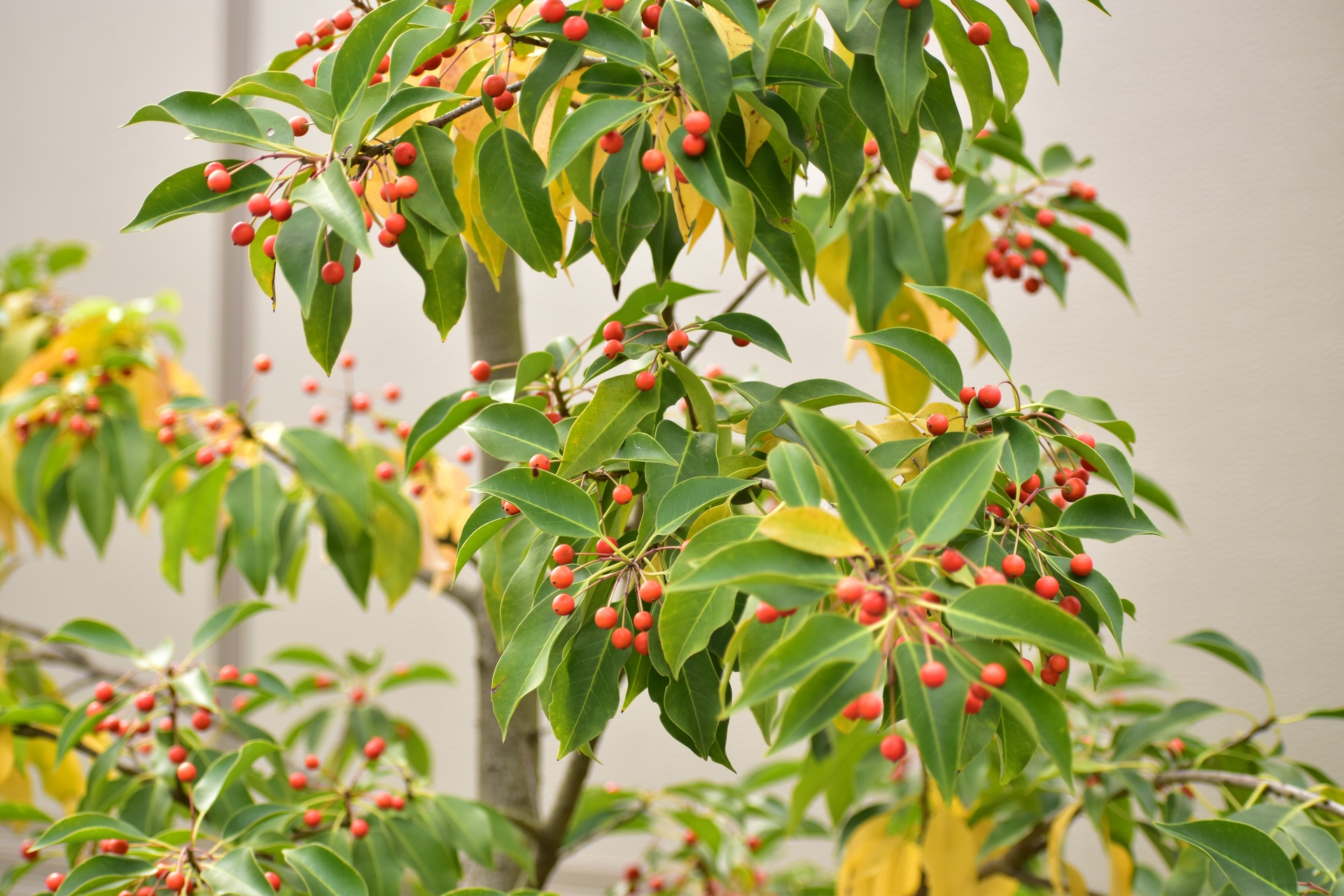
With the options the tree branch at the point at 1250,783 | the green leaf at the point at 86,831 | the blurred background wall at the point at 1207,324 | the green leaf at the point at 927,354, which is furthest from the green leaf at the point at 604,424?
the blurred background wall at the point at 1207,324

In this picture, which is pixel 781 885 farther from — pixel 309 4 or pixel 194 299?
pixel 309 4

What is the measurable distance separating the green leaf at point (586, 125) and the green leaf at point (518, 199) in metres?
0.06

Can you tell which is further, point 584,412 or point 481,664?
point 481,664

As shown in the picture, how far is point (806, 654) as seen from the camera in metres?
0.32

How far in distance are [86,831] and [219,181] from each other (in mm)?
395

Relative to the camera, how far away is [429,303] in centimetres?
49

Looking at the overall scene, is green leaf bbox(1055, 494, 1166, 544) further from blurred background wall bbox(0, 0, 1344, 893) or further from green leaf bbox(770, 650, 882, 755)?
blurred background wall bbox(0, 0, 1344, 893)

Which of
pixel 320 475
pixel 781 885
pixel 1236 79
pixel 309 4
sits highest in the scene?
pixel 309 4

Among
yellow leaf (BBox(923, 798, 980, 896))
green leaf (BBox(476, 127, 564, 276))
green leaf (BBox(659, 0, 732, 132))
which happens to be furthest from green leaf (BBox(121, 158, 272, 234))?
yellow leaf (BBox(923, 798, 980, 896))

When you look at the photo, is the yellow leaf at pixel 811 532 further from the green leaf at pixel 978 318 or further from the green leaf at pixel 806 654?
the green leaf at pixel 978 318

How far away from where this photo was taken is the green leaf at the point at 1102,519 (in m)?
0.44

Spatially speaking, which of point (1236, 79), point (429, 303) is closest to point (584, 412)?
point (429, 303)

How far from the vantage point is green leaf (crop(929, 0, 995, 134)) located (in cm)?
46

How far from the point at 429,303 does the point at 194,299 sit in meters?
1.52
